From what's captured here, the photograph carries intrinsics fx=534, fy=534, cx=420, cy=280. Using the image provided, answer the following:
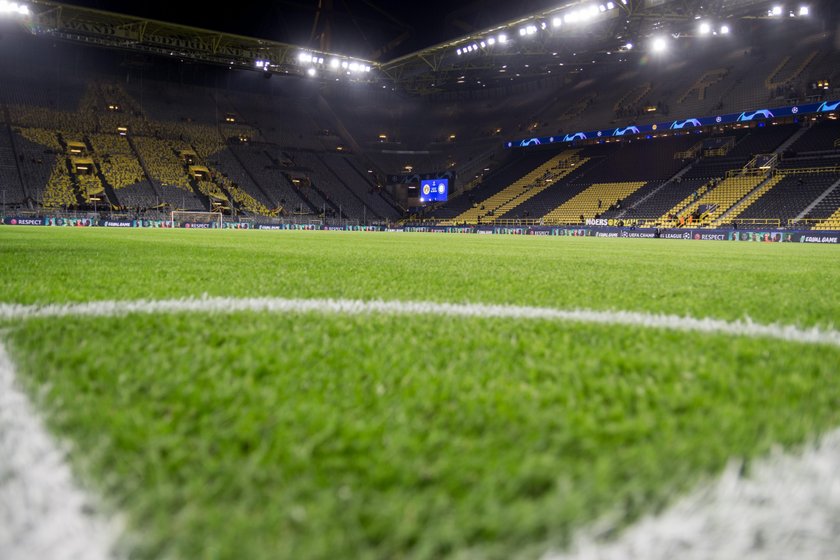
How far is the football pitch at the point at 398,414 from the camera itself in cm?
63

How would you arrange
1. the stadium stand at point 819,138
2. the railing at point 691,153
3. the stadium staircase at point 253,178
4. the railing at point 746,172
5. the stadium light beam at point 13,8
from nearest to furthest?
the stadium light beam at point 13,8 → the stadium stand at point 819,138 → the railing at point 746,172 → the railing at point 691,153 → the stadium staircase at point 253,178

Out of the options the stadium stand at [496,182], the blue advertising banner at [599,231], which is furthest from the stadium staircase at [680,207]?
the stadium stand at [496,182]

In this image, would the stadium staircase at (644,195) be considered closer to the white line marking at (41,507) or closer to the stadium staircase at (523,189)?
the stadium staircase at (523,189)

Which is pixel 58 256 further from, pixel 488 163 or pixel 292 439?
pixel 488 163

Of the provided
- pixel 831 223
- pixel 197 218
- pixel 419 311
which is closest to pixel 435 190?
pixel 197 218

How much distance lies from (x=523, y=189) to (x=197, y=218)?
21721mm

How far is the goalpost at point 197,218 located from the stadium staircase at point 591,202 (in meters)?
19.3

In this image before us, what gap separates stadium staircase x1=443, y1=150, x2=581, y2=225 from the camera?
122ft

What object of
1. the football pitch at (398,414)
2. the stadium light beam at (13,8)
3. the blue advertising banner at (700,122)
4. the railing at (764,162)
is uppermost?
the stadium light beam at (13,8)

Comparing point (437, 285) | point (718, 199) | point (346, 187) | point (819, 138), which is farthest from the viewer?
point (346, 187)

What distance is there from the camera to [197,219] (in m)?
29.8

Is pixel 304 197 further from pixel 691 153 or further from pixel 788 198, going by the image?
pixel 788 198

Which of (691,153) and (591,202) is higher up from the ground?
(691,153)

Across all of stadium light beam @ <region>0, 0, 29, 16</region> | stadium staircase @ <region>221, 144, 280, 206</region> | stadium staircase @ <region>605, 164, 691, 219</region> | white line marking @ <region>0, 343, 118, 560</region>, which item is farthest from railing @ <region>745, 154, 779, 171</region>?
stadium light beam @ <region>0, 0, 29, 16</region>
